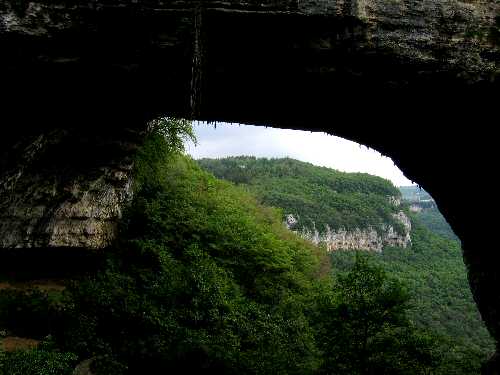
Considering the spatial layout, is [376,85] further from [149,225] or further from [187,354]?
[149,225]

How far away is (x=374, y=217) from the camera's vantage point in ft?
352

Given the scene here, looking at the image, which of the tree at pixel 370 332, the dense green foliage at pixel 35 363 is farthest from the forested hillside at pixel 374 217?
the dense green foliage at pixel 35 363

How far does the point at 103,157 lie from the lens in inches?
431

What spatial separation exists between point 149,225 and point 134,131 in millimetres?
5829

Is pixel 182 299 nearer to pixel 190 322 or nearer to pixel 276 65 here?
pixel 190 322

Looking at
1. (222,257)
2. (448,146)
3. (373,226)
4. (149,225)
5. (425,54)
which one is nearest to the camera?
(425,54)

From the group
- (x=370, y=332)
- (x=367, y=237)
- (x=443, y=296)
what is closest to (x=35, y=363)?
(x=370, y=332)

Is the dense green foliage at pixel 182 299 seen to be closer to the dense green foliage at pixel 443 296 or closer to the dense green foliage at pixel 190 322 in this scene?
the dense green foliage at pixel 190 322

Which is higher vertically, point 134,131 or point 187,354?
point 134,131

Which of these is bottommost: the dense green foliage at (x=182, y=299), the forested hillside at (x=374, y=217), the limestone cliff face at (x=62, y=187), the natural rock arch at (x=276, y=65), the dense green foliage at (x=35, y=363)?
the forested hillside at (x=374, y=217)

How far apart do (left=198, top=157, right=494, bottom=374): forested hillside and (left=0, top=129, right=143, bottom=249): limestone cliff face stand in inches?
1277

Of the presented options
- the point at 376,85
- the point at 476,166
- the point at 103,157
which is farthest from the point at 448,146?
the point at 103,157

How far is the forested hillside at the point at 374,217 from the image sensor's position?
47.9m

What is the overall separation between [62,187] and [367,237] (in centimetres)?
9827
